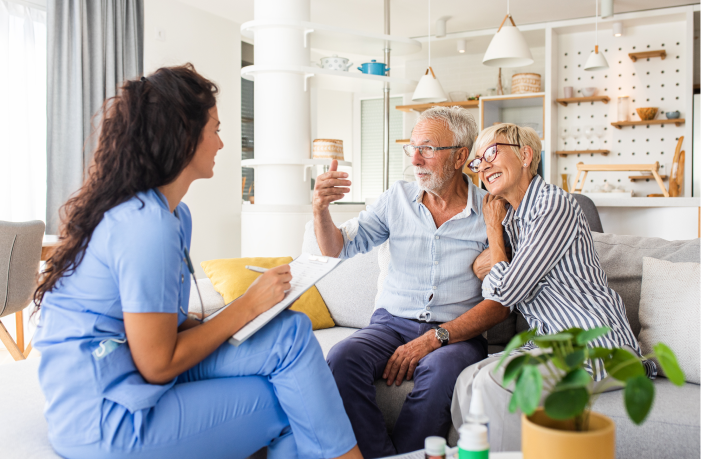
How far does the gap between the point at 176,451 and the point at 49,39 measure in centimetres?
356

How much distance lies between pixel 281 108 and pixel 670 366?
10.5 feet

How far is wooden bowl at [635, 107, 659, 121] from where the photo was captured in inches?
209

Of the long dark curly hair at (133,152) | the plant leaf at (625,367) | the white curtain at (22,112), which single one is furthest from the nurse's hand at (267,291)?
the white curtain at (22,112)

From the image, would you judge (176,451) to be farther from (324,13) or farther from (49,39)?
(324,13)

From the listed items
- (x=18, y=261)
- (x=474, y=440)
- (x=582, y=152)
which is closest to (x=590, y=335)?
(x=474, y=440)

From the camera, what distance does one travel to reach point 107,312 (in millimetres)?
1054

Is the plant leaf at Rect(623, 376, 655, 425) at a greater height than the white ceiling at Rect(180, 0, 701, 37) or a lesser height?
lesser

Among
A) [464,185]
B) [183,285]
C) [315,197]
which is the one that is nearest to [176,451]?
[183,285]

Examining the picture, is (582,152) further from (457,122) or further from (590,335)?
(590,335)

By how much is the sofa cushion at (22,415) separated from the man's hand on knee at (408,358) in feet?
2.96

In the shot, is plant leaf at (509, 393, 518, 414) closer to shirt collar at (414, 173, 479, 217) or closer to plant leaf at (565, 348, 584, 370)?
plant leaf at (565, 348, 584, 370)

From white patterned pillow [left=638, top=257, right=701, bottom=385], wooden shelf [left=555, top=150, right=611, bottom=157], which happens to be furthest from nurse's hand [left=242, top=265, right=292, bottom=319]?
wooden shelf [left=555, top=150, right=611, bottom=157]

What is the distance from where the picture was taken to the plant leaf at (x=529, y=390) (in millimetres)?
718

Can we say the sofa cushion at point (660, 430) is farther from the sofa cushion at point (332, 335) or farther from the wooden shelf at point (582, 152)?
the wooden shelf at point (582, 152)
